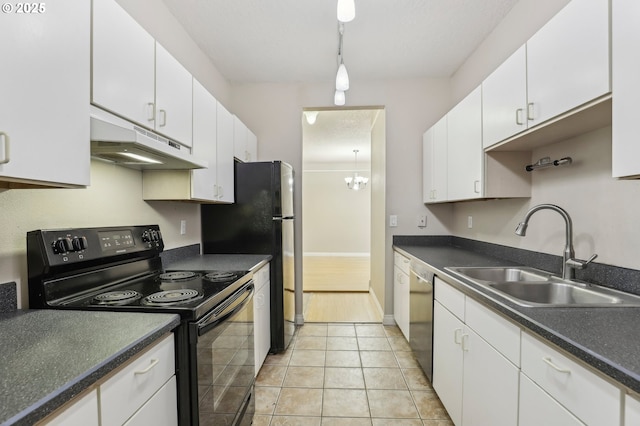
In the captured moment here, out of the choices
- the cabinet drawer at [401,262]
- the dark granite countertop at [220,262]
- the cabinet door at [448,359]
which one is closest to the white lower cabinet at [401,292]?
the cabinet drawer at [401,262]

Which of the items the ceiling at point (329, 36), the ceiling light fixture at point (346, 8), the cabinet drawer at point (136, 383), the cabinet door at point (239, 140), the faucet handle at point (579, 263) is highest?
the ceiling at point (329, 36)

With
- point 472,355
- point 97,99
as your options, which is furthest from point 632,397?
point 97,99

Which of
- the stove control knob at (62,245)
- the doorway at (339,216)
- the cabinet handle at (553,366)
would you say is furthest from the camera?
the doorway at (339,216)

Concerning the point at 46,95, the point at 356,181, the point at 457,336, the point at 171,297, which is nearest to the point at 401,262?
the point at 457,336

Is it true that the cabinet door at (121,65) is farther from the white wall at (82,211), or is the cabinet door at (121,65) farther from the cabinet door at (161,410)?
the cabinet door at (161,410)

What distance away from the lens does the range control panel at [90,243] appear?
1111mm

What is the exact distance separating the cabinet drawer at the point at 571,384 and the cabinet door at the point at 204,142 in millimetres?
1832

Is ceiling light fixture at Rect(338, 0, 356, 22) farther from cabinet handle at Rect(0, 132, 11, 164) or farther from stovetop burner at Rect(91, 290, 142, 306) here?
stovetop burner at Rect(91, 290, 142, 306)

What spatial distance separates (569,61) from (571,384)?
3.95 ft

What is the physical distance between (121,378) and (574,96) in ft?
6.03

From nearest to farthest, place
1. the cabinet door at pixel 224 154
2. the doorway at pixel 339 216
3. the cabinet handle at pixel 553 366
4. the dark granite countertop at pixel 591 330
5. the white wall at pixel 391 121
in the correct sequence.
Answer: the dark granite countertop at pixel 591 330, the cabinet handle at pixel 553 366, the cabinet door at pixel 224 154, the white wall at pixel 391 121, the doorway at pixel 339 216

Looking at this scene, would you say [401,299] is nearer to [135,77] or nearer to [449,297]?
[449,297]

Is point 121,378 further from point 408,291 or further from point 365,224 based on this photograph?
point 365,224

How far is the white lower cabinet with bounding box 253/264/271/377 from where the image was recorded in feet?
6.77
